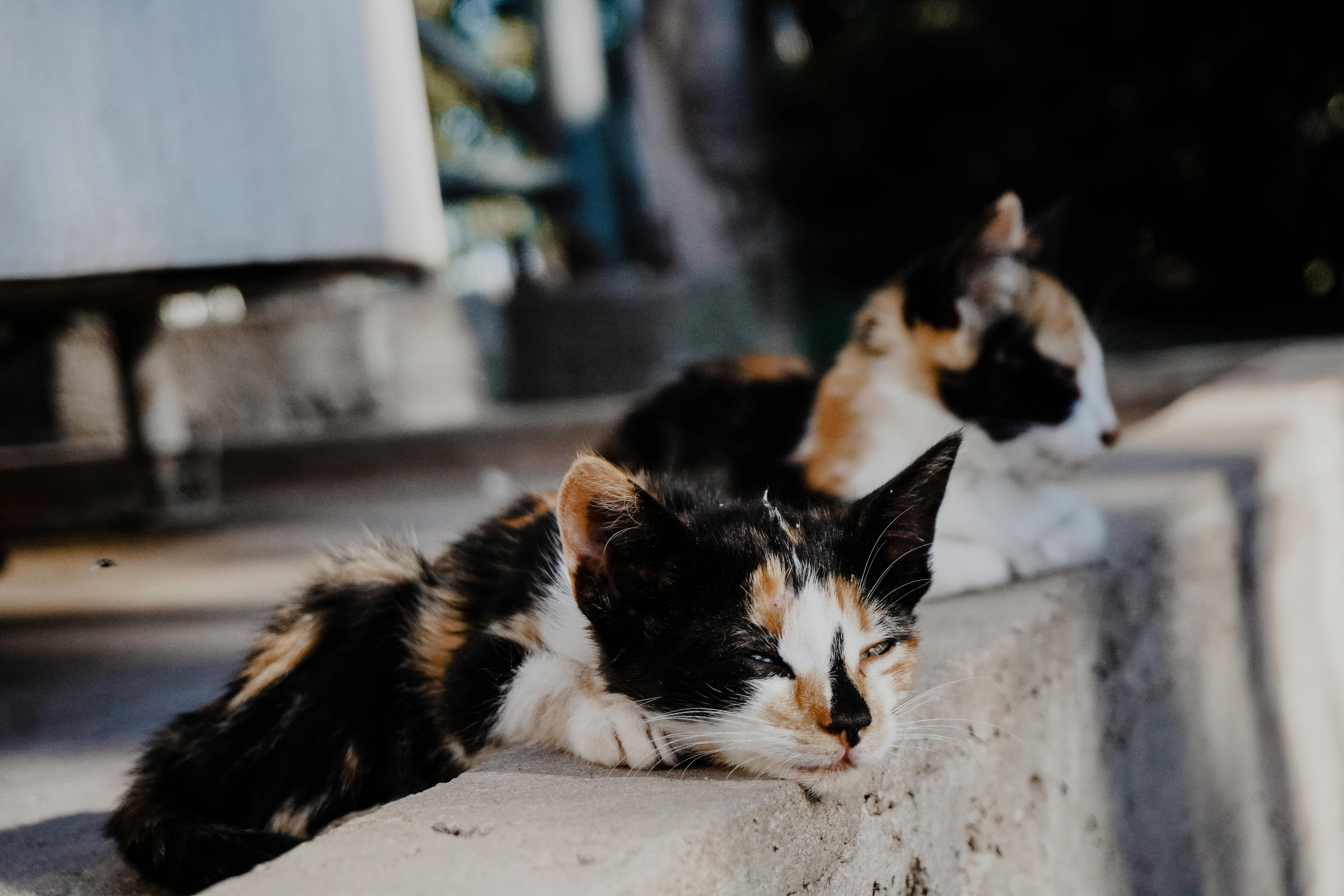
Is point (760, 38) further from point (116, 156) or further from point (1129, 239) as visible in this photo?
point (116, 156)

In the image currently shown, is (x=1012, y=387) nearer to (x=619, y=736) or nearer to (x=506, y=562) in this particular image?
(x=506, y=562)

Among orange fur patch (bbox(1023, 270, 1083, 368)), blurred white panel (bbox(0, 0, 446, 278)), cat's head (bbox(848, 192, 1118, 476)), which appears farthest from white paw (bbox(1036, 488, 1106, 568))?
blurred white panel (bbox(0, 0, 446, 278))

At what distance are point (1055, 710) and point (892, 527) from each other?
0.68 metres

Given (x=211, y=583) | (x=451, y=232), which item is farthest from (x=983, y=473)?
(x=451, y=232)

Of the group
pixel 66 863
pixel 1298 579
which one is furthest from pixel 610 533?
pixel 1298 579

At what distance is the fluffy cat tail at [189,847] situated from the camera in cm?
135

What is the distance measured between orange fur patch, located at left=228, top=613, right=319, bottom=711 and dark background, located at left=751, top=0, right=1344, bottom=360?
7.03 m

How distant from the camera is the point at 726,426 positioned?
259 centimetres

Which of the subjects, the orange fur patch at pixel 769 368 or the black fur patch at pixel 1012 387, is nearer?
the black fur patch at pixel 1012 387

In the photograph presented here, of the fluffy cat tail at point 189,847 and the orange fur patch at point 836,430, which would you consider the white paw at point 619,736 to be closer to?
the fluffy cat tail at point 189,847

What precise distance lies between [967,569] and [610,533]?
1.07 metres

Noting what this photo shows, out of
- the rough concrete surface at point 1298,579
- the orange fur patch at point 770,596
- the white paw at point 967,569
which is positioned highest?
the orange fur patch at point 770,596

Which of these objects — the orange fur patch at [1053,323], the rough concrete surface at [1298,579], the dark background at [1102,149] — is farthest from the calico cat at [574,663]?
the dark background at [1102,149]

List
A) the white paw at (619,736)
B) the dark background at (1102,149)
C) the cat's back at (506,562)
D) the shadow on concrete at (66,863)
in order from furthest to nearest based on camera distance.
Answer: the dark background at (1102,149) → the cat's back at (506,562) → the shadow on concrete at (66,863) → the white paw at (619,736)
